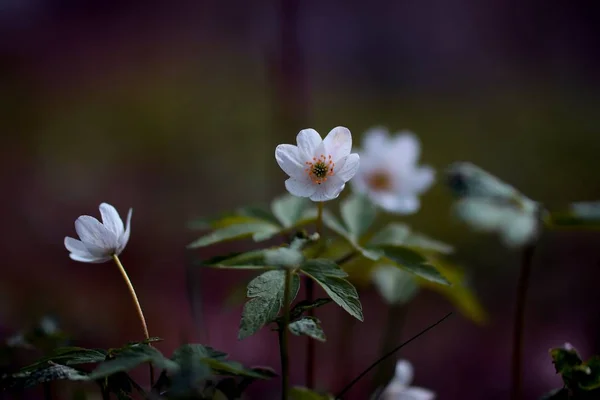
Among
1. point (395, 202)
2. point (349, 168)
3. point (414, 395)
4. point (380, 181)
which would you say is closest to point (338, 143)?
point (349, 168)

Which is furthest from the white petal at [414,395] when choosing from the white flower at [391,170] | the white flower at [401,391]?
the white flower at [391,170]

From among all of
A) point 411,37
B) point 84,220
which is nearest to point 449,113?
point 411,37

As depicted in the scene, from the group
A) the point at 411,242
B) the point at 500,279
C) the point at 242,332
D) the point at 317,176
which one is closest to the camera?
the point at 242,332

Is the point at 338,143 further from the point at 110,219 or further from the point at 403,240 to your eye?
the point at 110,219

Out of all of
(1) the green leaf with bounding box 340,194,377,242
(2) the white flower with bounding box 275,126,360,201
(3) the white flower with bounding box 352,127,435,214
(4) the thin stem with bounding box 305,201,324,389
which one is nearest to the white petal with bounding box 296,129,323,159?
(2) the white flower with bounding box 275,126,360,201

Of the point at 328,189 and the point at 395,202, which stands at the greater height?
the point at 328,189

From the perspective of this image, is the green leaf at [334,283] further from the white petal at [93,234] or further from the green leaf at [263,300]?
the white petal at [93,234]

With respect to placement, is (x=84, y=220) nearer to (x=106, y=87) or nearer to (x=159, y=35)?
(x=106, y=87)
